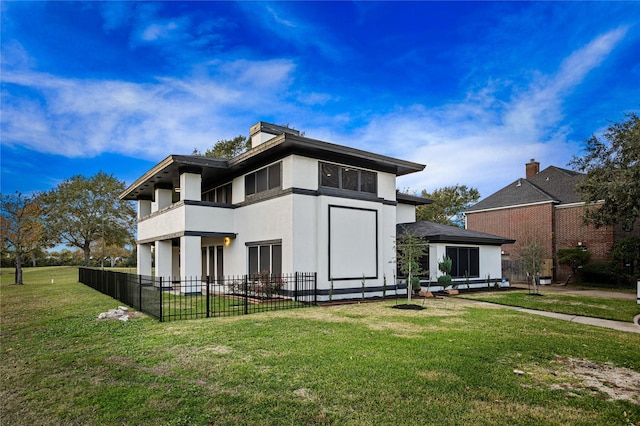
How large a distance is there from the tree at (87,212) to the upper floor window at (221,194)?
29.7 m

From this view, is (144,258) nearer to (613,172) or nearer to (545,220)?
(545,220)

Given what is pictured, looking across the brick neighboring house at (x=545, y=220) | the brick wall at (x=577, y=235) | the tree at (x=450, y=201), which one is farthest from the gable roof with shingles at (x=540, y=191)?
the tree at (x=450, y=201)

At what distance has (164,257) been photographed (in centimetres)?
2006

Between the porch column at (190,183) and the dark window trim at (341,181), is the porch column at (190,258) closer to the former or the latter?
the porch column at (190,183)

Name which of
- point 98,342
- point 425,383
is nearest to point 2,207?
point 98,342

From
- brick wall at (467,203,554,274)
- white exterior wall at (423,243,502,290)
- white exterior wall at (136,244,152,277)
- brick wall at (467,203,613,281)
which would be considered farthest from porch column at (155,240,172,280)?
brick wall at (467,203,613,281)

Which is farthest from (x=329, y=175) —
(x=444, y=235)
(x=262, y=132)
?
(x=444, y=235)

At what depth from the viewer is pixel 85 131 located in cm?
2361

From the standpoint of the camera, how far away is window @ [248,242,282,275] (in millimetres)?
14633

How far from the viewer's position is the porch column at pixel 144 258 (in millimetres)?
23781

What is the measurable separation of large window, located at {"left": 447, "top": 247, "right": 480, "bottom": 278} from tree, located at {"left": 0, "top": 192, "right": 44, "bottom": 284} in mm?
27778

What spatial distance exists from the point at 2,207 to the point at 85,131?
922 cm

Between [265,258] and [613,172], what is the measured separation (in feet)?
61.3

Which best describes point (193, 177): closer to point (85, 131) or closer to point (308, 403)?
point (85, 131)
